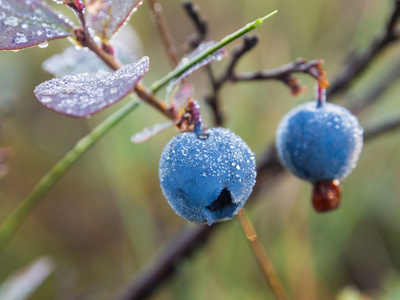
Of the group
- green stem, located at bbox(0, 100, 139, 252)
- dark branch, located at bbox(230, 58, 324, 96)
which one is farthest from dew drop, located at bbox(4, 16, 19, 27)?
dark branch, located at bbox(230, 58, 324, 96)

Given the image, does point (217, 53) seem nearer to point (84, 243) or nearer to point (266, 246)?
point (266, 246)

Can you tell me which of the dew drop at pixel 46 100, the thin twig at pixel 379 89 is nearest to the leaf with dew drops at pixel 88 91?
the dew drop at pixel 46 100

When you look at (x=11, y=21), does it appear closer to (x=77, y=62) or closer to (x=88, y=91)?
(x=88, y=91)

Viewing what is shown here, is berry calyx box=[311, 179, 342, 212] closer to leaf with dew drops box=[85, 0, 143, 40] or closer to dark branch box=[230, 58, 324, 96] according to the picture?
dark branch box=[230, 58, 324, 96]

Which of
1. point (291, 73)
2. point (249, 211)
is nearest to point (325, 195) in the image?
point (291, 73)

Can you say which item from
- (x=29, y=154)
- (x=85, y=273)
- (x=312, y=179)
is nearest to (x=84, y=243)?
(x=85, y=273)

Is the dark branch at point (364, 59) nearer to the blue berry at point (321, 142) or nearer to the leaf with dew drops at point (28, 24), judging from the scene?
the blue berry at point (321, 142)

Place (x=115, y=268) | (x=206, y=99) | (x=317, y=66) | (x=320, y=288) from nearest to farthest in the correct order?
(x=317, y=66), (x=206, y=99), (x=320, y=288), (x=115, y=268)
